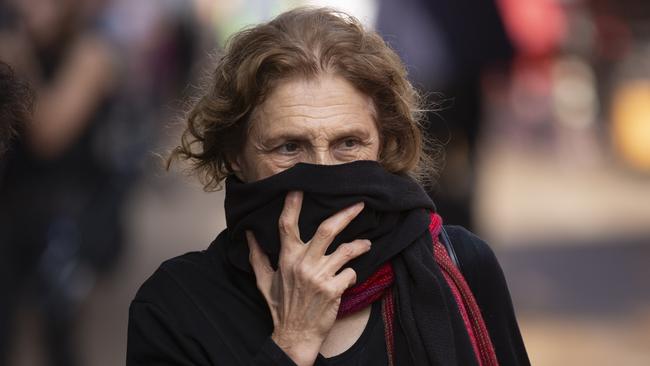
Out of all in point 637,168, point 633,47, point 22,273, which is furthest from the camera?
point 633,47

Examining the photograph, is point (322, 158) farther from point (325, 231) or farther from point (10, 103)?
point (10, 103)

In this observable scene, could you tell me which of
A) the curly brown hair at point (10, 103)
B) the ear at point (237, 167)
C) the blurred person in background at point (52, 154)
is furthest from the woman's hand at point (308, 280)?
the blurred person in background at point (52, 154)

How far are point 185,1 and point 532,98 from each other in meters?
13.0

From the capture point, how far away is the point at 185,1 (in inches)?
508

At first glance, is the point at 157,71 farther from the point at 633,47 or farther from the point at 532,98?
the point at 532,98

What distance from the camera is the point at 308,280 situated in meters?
2.92

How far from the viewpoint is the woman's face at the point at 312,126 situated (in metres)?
3.04

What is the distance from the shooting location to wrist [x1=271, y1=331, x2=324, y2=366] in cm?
290

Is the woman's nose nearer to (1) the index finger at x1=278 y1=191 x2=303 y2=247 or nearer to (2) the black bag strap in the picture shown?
(1) the index finger at x1=278 y1=191 x2=303 y2=247

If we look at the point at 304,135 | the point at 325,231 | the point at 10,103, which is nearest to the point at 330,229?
the point at 325,231

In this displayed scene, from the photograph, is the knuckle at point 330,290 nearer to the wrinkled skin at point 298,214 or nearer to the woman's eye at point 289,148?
the wrinkled skin at point 298,214

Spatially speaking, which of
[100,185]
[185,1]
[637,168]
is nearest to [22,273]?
[100,185]

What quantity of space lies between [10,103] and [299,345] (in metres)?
0.84

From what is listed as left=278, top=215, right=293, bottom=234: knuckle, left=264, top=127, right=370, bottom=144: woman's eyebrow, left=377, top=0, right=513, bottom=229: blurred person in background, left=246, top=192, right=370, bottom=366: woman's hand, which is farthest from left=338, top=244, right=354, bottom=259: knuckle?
left=377, top=0, right=513, bottom=229: blurred person in background
